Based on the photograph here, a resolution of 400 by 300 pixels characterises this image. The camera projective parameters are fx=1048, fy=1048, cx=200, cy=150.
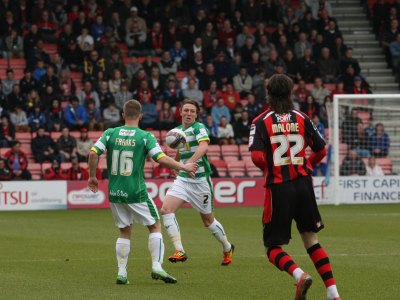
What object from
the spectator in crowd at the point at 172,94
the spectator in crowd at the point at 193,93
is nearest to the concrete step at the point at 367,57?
the spectator in crowd at the point at 193,93

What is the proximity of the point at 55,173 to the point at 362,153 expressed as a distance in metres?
8.27

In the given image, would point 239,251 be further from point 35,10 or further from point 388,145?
point 35,10

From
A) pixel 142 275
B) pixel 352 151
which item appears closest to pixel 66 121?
pixel 352 151

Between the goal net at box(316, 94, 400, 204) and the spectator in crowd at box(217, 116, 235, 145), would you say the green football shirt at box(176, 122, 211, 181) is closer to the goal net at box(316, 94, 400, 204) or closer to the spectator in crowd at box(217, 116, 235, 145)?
the goal net at box(316, 94, 400, 204)

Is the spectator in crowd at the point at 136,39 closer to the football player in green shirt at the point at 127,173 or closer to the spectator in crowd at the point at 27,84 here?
the spectator in crowd at the point at 27,84

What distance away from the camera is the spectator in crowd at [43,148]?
89.4 ft

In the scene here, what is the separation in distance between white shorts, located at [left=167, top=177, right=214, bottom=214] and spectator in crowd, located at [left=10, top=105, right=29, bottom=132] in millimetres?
14899

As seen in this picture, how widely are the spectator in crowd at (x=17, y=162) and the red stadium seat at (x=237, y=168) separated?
5655mm

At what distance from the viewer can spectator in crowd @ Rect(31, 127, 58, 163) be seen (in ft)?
89.4

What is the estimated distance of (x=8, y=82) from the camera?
28.6 metres

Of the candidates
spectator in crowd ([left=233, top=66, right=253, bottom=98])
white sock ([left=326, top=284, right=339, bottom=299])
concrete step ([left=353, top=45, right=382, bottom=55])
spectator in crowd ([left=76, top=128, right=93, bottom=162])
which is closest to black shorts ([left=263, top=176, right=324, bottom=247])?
white sock ([left=326, top=284, right=339, bottom=299])

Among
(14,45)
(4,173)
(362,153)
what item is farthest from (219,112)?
(4,173)

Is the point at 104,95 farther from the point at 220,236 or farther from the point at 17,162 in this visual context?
the point at 220,236

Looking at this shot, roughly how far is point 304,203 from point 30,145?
19256 millimetres
